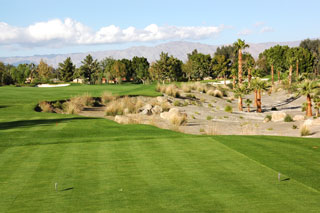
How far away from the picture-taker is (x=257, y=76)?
179 feet

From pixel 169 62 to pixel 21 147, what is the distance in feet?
327

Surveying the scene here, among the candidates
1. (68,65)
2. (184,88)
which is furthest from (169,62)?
(184,88)

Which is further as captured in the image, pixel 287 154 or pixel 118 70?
pixel 118 70

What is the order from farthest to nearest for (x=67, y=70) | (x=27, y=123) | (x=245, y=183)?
(x=67, y=70) < (x=27, y=123) < (x=245, y=183)

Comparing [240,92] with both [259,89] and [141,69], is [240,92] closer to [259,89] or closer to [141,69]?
[259,89]

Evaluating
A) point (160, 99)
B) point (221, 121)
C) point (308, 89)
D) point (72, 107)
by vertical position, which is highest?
point (308, 89)

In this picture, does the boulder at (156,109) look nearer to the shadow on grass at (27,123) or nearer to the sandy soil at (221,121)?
the sandy soil at (221,121)

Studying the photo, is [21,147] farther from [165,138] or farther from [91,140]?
[165,138]

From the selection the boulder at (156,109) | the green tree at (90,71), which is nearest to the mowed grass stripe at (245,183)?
the boulder at (156,109)

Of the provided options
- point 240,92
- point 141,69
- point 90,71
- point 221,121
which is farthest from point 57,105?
point 90,71

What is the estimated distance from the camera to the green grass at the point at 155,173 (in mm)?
7090

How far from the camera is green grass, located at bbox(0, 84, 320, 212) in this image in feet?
23.3

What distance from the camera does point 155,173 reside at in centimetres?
923

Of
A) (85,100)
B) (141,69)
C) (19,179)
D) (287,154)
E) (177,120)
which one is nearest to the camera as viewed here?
(19,179)
